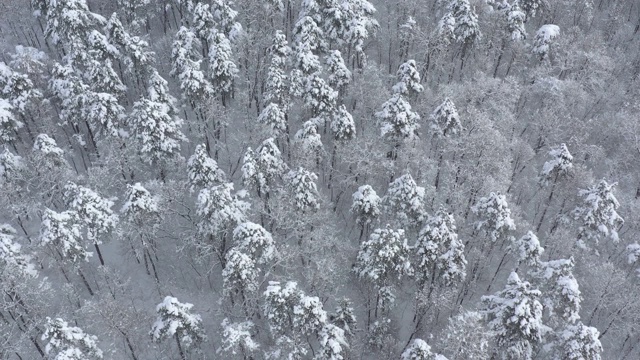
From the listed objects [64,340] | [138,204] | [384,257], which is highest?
[138,204]

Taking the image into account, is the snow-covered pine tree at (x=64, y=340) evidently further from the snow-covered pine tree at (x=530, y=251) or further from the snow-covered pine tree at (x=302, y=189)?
the snow-covered pine tree at (x=530, y=251)

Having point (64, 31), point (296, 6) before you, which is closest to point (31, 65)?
point (64, 31)

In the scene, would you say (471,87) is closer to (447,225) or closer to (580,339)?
(447,225)

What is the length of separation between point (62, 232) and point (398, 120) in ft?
96.4

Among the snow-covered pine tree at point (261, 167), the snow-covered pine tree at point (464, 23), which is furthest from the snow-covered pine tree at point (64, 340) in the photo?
the snow-covered pine tree at point (464, 23)

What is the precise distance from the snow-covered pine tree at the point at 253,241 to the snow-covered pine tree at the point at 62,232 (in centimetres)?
1267

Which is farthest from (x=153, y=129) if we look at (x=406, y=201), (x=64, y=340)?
(x=406, y=201)

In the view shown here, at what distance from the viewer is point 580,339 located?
32406mm

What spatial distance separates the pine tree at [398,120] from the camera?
43.0 m

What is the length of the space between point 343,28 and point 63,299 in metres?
38.6

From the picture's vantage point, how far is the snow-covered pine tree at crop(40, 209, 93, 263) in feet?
118

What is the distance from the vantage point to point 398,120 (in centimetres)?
4281

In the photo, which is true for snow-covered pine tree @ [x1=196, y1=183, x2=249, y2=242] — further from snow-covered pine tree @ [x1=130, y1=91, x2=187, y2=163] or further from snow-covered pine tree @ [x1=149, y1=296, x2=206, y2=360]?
snow-covered pine tree @ [x1=130, y1=91, x2=187, y2=163]

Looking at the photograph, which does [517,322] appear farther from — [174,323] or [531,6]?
[531,6]
